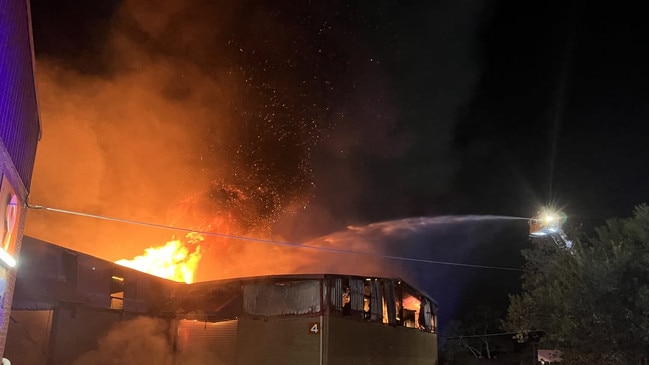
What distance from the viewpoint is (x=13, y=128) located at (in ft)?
22.1

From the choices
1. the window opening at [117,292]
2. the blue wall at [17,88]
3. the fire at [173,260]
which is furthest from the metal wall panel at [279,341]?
the blue wall at [17,88]

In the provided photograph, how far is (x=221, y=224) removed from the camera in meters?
24.6

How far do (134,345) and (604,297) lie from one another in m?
13.3

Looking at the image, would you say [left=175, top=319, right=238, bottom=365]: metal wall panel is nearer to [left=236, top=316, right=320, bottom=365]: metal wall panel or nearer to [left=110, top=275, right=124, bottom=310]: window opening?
[left=236, top=316, right=320, bottom=365]: metal wall panel

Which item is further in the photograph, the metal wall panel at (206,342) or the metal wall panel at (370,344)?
the metal wall panel at (206,342)

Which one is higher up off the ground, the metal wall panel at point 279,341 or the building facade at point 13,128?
the building facade at point 13,128

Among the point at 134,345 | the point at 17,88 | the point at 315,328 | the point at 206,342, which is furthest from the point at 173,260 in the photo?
the point at 17,88

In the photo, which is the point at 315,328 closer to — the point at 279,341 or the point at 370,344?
the point at 279,341

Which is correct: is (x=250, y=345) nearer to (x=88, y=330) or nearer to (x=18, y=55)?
(x=88, y=330)

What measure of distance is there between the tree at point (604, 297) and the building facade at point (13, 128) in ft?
45.7

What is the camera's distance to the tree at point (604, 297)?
44.3ft

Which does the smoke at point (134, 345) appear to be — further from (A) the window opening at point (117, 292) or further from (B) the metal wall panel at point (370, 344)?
(B) the metal wall panel at point (370, 344)

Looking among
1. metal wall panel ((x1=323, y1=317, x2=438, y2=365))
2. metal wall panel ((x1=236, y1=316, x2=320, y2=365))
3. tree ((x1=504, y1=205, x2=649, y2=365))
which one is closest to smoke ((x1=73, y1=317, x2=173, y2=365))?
metal wall panel ((x1=236, y1=316, x2=320, y2=365))

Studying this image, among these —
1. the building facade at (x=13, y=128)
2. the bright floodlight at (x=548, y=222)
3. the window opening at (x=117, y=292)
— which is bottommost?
the window opening at (x=117, y=292)
